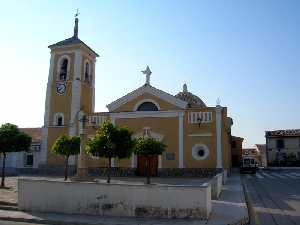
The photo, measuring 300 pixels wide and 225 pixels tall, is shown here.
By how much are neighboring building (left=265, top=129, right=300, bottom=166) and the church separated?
1230 inches

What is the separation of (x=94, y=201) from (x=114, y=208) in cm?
69

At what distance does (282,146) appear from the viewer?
61875 mm

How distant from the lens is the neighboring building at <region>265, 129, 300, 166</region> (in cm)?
6062

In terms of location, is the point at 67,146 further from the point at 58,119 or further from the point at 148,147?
the point at 58,119

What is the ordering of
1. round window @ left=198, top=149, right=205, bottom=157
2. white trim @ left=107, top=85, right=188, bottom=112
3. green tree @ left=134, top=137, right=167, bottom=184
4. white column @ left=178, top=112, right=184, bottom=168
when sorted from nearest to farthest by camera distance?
green tree @ left=134, top=137, right=167, bottom=184 → round window @ left=198, top=149, right=205, bottom=157 → white column @ left=178, top=112, right=184, bottom=168 → white trim @ left=107, top=85, right=188, bottom=112

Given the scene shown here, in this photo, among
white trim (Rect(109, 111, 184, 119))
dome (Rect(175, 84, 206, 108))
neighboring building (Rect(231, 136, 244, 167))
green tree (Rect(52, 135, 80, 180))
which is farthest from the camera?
neighboring building (Rect(231, 136, 244, 167))

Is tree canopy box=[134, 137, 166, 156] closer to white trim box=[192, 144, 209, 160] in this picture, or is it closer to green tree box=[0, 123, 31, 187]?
green tree box=[0, 123, 31, 187]

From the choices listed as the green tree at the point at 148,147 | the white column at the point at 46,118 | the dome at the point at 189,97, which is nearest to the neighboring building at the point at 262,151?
the dome at the point at 189,97

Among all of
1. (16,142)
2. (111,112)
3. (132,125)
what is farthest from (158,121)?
(16,142)

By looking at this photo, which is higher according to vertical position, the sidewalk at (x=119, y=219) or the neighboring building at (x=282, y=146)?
the neighboring building at (x=282, y=146)

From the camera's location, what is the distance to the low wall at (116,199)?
10.7 metres

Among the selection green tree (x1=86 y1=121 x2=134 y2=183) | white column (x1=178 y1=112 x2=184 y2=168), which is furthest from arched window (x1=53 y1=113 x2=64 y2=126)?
green tree (x1=86 y1=121 x2=134 y2=183)

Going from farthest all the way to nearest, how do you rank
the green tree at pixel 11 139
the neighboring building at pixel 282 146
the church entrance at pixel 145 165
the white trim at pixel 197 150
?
the neighboring building at pixel 282 146, the church entrance at pixel 145 165, the white trim at pixel 197 150, the green tree at pixel 11 139

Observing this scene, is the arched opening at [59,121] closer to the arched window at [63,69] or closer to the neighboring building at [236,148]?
the arched window at [63,69]
